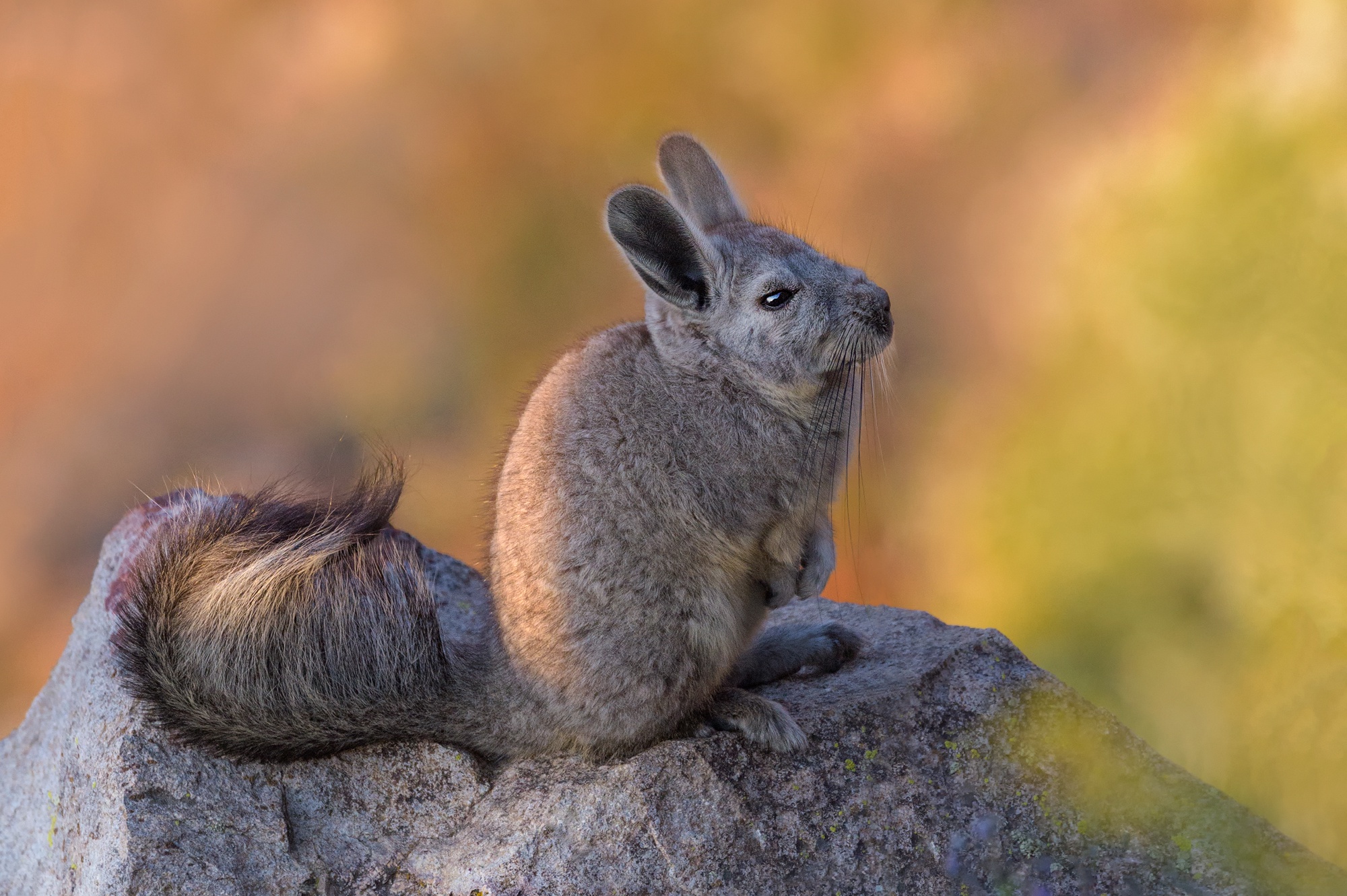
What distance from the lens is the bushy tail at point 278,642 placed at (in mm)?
3410

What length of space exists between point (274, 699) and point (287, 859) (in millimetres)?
440

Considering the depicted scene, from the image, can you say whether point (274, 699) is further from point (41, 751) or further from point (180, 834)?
point (41, 751)

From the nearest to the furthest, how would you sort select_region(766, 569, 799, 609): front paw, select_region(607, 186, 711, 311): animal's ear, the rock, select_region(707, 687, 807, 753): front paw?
the rock < select_region(607, 186, 711, 311): animal's ear < select_region(707, 687, 807, 753): front paw < select_region(766, 569, 799, 609): front paw

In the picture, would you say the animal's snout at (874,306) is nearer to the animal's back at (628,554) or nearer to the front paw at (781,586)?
the animal's back at (628,554)

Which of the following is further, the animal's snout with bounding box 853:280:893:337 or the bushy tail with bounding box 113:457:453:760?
the animal's snout with bounding box 853:280:893:337

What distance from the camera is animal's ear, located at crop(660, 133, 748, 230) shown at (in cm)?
402

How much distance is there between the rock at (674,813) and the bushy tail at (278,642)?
0.12 meters

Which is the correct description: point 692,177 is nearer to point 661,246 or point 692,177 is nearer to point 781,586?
point 661,246

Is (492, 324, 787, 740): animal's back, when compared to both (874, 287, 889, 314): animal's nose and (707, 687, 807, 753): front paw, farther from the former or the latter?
(874, 287, 889, 314): animal's nose

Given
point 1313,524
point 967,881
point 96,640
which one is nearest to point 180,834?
point 96,640

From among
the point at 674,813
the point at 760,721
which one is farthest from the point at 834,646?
the point at 674,813

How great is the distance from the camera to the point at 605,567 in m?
3.40

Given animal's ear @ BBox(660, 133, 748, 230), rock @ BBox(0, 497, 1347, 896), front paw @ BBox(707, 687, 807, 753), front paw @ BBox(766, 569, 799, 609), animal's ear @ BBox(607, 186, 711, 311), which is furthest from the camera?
animal's ear @ BBox(660, 133, 748, 230)

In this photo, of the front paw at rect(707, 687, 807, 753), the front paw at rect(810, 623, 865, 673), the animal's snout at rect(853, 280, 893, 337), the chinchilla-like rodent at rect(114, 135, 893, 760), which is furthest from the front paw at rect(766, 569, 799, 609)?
the animal's snout at rect(853, 280, 893, 337)
